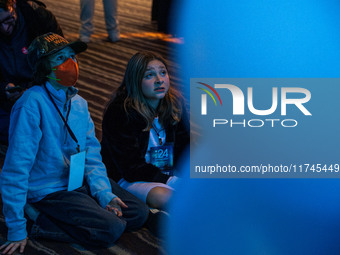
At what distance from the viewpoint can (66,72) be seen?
5.73ft

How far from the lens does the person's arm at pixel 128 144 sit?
6.67 ft

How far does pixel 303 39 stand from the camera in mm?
4141

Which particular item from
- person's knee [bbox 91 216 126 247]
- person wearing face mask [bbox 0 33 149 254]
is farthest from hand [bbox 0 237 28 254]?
person's knee [bbox 91 216 126 247]

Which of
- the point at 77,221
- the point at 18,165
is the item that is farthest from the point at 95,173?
the point at 18,165

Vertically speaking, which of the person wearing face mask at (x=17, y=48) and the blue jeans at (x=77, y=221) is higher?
the person wearing face mask at (x=17, y=48)

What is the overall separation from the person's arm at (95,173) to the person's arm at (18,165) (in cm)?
27

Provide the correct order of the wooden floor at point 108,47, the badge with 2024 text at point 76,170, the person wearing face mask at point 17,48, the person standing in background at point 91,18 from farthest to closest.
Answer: the person standing in background at point 91,18, the wooden floor at point 108,47, the person wearing face mask at point 17,48, the badge with 2024 text at point 76,170

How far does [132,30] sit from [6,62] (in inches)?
109

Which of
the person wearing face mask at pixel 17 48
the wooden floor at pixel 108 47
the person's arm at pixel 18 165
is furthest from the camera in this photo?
the wooden floor at pixel 108 47

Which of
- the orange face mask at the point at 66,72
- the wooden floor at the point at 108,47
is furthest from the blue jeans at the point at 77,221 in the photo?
the wooden floor at the point at 108,47

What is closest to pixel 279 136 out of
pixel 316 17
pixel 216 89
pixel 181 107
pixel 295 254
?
pixel 216 89

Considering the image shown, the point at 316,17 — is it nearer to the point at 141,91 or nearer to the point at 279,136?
the point at 279,136

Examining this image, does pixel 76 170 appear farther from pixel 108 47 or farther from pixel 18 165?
pixel 108 47

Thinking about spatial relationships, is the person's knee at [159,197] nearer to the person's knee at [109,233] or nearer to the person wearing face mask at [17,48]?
the person's knee at [109,233]
